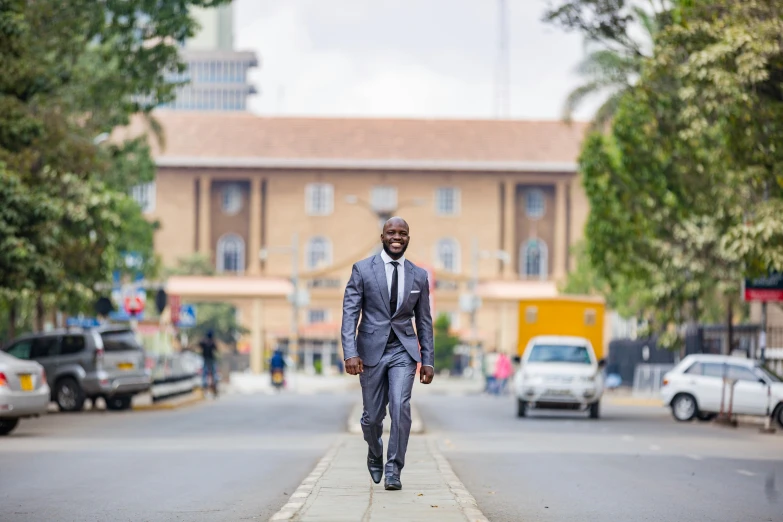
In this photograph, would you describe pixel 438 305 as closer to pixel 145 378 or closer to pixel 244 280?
pixel 244 280

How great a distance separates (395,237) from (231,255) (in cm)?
8614

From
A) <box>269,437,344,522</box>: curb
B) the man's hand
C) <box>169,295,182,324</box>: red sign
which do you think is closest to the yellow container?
<box>169,295,182,324</box>: red sign

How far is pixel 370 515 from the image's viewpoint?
386 inches

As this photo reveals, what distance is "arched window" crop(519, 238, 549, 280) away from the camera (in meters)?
96.6

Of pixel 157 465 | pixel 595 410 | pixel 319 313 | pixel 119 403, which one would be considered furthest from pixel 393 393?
pixel 319 313

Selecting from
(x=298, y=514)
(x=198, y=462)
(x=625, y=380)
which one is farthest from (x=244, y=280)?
(x=298, y=514)

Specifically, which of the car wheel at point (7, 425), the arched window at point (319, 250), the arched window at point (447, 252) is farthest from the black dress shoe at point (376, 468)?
the arched window at point (447, 252)

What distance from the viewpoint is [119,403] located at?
33.0m

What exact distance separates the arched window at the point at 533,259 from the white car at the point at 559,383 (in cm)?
6560

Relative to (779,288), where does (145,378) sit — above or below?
below

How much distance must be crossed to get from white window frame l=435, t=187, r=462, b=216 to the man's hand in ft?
277

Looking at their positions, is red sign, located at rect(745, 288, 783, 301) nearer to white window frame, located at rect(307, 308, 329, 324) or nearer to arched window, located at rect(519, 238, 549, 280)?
white window frame, located at rect(307, 308, 329, 324)

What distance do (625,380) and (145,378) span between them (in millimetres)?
32384

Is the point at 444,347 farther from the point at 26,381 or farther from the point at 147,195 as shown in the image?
the point at 26,381
